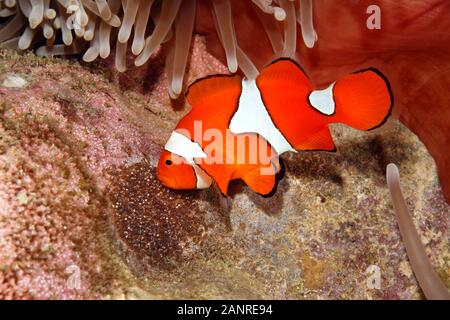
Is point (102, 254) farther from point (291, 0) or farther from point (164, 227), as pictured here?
point (291, 0)

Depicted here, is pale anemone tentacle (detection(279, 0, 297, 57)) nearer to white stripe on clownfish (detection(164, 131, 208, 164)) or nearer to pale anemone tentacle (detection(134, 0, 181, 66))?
pale anemone tentacle (detection(134, 0, 181, 66))

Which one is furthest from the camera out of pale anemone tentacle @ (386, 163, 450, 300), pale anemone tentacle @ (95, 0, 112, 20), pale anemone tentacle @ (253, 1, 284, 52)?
pale anemone tentacle @ (253, 1, 284, 52)

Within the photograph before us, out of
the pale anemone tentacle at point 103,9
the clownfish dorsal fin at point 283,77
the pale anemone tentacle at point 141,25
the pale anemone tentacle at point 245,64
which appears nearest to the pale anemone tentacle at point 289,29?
the pale anemone tentacle at point 245,64

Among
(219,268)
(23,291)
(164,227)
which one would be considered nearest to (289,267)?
(219,268)

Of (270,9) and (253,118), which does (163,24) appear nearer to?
(270,9)

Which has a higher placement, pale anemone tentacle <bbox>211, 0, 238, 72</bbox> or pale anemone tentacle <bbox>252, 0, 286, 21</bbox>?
pale anemone tentacle <bbox>252, 0, 286, 21</bbox>

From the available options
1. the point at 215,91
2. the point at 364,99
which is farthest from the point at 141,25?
the point at 364,99

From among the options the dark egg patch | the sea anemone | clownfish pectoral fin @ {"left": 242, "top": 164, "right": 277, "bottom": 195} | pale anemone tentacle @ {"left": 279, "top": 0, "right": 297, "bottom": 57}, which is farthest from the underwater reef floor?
pale anemone tentacle @ {"left": 279, "top": 0, "right": 297, "bottom": 57}
